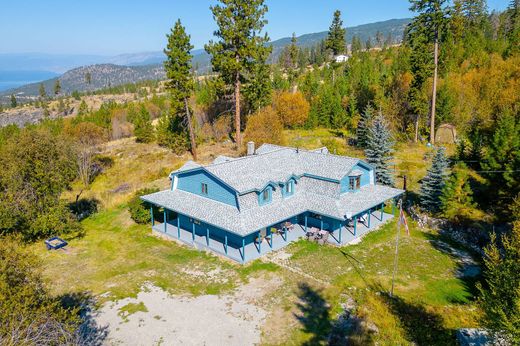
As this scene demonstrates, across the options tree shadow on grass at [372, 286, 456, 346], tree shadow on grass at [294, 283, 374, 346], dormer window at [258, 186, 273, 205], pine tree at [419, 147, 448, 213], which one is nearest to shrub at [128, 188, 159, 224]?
dormer window at [258, 186, 273, 205]

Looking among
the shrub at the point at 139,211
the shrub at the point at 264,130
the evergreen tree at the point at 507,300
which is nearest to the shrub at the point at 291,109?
the shrub at the point at 264,130

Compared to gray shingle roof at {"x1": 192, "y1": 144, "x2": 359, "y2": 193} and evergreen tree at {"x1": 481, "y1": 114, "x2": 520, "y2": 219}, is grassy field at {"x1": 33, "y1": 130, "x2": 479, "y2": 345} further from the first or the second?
evergreen tree at {"x1": 481, "y1": 114, "x2": 520, "y2": 219}

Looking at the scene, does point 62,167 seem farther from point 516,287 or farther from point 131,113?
point 131,113

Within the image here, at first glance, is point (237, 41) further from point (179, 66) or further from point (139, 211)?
point (139, 211)

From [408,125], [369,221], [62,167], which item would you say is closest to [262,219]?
[369,221]

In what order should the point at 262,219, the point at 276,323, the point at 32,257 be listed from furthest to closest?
the point at 262,219 < the point at 276,323 < the point at 32,257

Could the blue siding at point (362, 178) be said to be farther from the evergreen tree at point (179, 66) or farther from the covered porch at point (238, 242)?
the evergreen tree at point (179, 66)

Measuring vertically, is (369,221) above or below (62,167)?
below
